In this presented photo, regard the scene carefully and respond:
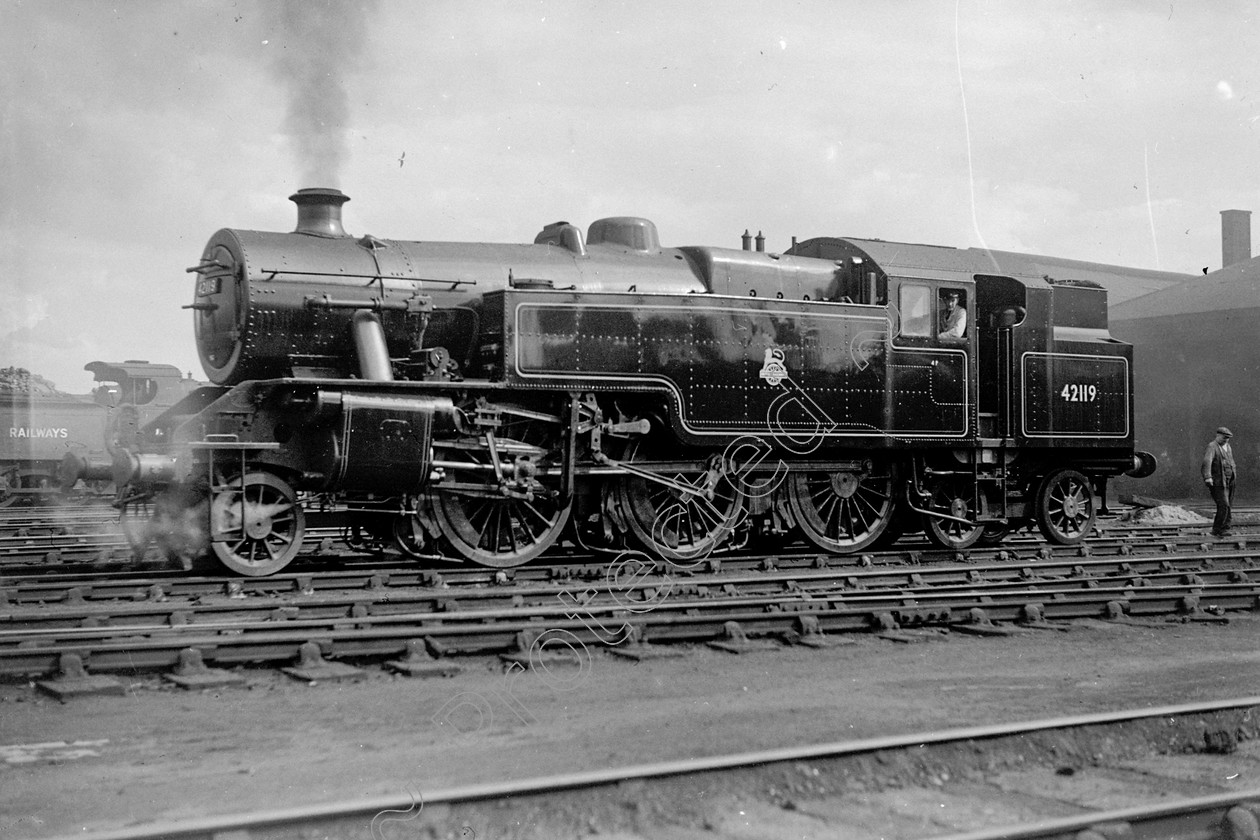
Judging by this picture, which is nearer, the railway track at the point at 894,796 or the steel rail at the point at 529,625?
the railway track at the point at 894,796

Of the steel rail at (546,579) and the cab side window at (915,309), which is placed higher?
the cab side window at (915,309)

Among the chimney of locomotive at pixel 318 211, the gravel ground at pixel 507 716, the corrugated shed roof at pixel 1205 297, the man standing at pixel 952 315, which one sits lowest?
the gravel ground at pixel 507 716

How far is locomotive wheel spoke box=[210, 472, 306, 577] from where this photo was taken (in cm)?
941

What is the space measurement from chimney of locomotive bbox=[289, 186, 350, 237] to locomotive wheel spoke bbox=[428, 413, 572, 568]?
2.18 m

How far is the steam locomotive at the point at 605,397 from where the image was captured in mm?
9672

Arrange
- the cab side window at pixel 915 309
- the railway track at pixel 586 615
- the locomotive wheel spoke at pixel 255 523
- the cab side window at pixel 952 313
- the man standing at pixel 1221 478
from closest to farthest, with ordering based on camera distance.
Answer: the railway track at pixel 586 615
the locomotive wheel spoke at pixel 255 523
the cab side window at pixel 915 309
the cab side window at pixel 952 313
the man standing at pixel 1221 478

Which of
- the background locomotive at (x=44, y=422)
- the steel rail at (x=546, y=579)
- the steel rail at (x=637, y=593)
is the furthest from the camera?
the background locomotive at (x=44, y=422)

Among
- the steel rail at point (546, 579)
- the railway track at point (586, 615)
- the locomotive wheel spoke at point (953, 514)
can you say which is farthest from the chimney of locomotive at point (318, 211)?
the locomotive wheel spoke at point (953, 514)

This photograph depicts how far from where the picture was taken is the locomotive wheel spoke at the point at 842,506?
11578 millimetres

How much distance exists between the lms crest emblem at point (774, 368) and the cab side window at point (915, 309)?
1.46 metres

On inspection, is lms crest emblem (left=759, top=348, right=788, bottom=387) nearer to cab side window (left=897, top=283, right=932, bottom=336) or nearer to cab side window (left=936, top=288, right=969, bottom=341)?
cab side window (left=897, top=283, right=932, bottom=336)

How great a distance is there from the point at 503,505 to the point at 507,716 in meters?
4.96

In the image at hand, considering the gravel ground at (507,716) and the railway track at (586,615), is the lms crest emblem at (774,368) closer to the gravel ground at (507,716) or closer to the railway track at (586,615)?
the railway track at (586,615)

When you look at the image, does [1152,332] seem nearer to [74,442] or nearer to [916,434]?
[916,434]
